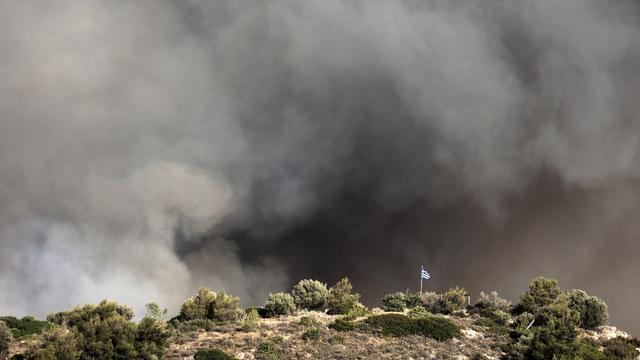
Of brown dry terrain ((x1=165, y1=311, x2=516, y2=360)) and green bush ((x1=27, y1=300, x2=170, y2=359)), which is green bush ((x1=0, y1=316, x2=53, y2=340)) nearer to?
green bush ((x1=27, y1=300, x2=170, y2=359))

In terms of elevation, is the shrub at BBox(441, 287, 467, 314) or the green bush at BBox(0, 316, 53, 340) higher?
the shrub at BBox(441, 287, 467, 314)

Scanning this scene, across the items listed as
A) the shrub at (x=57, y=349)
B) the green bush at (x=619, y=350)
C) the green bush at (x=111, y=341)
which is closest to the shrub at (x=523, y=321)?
the green bush at (x=619, y=350)

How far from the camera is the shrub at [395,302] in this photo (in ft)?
273

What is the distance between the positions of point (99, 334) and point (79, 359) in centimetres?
263

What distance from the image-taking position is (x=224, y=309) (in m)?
65.3

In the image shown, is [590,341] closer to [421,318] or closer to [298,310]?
[421,318]

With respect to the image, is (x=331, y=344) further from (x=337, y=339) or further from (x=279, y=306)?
(x=279, y=306)

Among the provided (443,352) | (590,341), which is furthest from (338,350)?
(590,341)

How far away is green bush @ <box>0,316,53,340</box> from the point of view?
204ft

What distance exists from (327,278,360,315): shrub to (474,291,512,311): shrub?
1744cm

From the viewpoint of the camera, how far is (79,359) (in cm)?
4538

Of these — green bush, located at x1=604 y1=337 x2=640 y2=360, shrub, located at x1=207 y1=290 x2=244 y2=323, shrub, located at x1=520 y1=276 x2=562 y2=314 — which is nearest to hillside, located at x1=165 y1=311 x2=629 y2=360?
shrub, located at x1=207 y1=290 x2=244 y2=323

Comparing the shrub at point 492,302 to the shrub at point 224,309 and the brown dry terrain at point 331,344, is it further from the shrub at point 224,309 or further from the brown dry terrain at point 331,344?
the shrub at point 224,309

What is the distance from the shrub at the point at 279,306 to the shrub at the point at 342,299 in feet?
16.3
